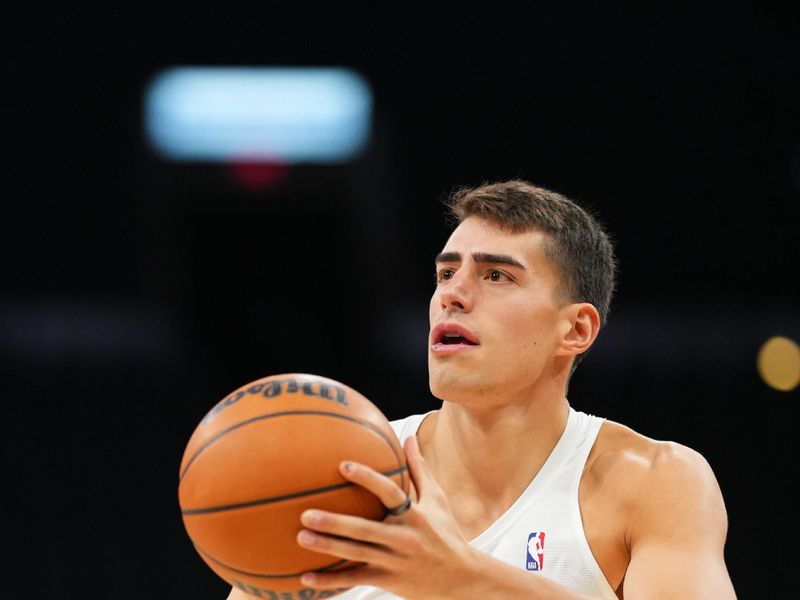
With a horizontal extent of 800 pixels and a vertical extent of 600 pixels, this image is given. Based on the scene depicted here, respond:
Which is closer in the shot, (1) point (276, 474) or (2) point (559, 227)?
(1) point (276, 474)

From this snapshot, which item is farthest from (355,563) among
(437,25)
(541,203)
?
(437,25)

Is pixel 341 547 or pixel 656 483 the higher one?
pixel 656 483

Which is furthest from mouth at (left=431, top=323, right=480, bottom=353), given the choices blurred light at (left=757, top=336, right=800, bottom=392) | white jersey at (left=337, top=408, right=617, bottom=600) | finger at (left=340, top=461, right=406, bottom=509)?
blurred light at (left=757, top=336, right=800, bottom=392)

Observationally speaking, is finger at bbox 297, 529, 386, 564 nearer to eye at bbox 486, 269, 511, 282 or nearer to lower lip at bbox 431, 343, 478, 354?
lower lip at bbox 431, 343, 478, 354

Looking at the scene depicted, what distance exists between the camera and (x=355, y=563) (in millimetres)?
2326

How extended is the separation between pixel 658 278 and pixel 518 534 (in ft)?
20.2

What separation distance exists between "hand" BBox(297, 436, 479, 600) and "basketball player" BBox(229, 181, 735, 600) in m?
0.74

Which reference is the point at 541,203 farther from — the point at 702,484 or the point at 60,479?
the point at 60,479

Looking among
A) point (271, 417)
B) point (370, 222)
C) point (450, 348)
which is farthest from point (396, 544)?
point (370, 222)

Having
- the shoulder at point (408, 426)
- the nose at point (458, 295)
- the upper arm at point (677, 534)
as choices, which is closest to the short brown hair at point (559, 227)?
the nose at point (458, 295)

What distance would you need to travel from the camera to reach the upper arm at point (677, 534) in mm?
2926

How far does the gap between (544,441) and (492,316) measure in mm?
575

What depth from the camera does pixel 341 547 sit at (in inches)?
86.4

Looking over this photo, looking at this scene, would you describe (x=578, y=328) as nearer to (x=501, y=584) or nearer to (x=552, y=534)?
(x=552, y=534)
